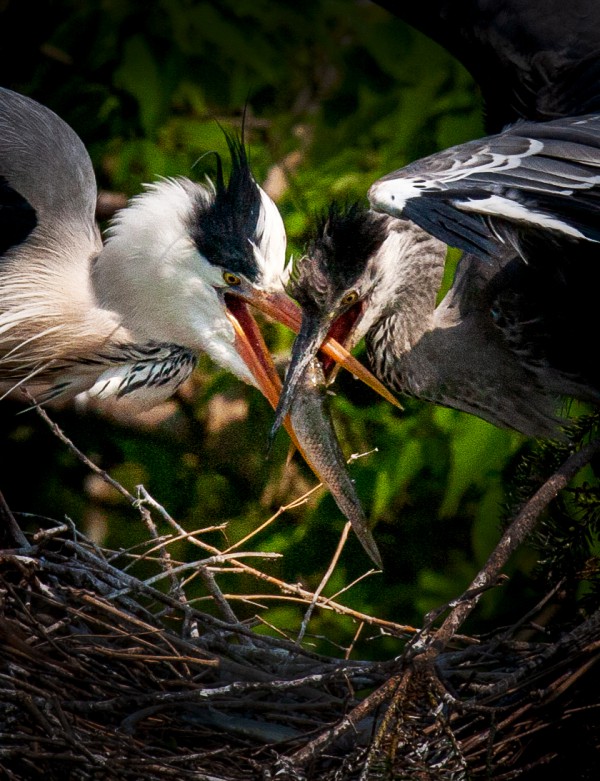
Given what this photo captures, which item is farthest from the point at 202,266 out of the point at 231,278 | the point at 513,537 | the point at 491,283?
the point at 513,537

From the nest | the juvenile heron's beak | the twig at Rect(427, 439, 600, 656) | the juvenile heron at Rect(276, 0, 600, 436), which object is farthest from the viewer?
the juvenile heron's beak

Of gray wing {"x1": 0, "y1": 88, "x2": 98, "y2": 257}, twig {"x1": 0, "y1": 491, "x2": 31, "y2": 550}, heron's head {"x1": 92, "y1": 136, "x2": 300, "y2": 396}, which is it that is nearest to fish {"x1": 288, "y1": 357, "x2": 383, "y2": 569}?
heron's head {"x1": 92, "y1": 136, "x2": 300, "y2": 396}

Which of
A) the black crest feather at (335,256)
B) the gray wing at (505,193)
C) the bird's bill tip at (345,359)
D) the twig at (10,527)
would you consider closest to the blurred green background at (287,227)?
the bird's bill tip at (345,359)

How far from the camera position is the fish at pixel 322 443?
242 cm

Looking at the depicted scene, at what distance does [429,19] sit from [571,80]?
400 millimetres

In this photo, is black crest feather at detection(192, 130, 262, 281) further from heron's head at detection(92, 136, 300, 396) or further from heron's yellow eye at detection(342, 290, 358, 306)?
heron's yellow eye at detection(342, 290, 358, 306)

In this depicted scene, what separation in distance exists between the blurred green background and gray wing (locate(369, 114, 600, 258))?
2.59 feet

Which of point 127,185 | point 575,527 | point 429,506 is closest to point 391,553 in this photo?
point 429,506

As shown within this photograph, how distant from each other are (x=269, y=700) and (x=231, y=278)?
0.92 m

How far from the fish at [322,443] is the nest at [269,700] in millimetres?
337

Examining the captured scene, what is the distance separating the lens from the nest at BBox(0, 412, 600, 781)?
5.88 ft

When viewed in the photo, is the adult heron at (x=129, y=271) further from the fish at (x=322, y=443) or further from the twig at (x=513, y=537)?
the twig at (x=513, y=537)

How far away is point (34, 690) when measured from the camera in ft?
5.98

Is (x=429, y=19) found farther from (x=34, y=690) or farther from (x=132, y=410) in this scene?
(x=34, y=690)
